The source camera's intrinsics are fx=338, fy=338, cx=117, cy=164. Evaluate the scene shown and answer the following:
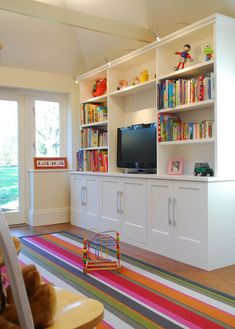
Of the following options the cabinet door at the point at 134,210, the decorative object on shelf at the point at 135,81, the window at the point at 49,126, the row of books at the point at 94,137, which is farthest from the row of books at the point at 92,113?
the cabinet door at the point at 134,210

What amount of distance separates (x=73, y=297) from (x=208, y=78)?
2.75m

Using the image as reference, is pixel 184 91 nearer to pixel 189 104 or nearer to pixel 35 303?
pixel 189 104

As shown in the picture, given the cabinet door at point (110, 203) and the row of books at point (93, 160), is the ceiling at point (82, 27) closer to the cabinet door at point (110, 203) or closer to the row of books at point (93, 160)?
the row of books at point (93, 160)

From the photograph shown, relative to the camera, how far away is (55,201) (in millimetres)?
5422

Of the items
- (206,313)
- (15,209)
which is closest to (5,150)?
(15,209)

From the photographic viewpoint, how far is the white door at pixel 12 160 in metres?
5.21

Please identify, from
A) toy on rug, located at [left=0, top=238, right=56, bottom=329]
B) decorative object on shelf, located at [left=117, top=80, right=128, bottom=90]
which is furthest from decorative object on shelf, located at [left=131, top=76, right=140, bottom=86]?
toy on rug, located at [left=0, top=238, right=56, bottom=329]

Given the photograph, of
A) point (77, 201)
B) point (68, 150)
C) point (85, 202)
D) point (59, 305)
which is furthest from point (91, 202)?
point (59, 305)

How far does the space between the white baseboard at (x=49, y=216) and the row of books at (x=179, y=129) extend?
2.41 metres

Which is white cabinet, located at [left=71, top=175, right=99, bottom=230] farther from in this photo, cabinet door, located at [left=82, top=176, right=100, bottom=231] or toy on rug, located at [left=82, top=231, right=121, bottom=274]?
toy on rug, located at [left=82, top=231, right=121, bottom=274]

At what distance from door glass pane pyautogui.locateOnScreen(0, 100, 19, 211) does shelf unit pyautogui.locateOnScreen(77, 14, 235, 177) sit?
1096 mm

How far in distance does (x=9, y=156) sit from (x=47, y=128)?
30.9 inches

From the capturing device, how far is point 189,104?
3418 mm

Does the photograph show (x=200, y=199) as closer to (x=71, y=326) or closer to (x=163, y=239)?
(x=163, y=239)
